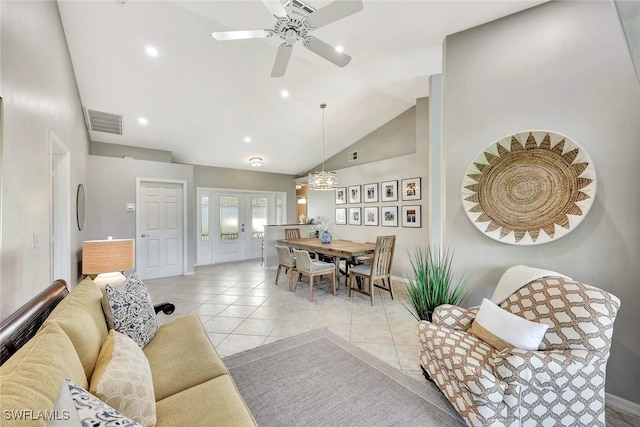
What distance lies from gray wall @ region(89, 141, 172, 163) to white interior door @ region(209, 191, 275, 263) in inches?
60.3

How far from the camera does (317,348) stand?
96.5 inches

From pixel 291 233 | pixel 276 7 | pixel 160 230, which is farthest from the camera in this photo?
pixel 291 233

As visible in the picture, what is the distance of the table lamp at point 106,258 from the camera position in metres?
2.61

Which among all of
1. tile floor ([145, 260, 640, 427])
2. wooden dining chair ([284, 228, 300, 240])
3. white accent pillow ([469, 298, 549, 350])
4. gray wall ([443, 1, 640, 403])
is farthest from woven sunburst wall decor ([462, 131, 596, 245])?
Answer: wooden dining chair ([284, 228, 300, 240])

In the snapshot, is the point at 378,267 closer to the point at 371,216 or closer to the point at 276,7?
the point at 371,216

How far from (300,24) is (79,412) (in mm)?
2547

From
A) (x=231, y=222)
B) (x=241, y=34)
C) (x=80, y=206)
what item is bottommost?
(x=231, y=222)

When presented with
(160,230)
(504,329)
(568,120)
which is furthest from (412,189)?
(160,230)

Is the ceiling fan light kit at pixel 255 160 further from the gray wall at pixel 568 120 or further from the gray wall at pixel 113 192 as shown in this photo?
the gray wall at pixel 568 120

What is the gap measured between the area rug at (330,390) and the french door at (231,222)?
450 centimetres

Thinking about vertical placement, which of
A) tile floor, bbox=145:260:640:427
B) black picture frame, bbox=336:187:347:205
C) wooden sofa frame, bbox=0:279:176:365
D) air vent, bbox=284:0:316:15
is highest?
air vent, bbox=284:0:316:15

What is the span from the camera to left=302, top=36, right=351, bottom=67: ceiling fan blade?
223 cm

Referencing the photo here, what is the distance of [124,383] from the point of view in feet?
3.24

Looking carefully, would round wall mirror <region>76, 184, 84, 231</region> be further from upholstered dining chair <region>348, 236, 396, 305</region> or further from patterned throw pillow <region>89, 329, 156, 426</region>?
Result: upholstered dining chair <region>348, 236, 396, 305</region>
